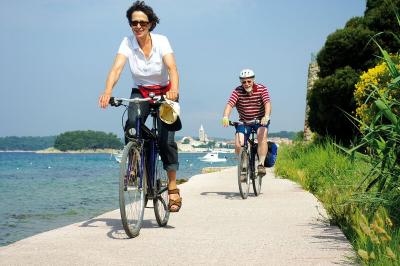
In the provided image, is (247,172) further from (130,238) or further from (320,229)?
(130,238)

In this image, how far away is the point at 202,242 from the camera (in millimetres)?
5367

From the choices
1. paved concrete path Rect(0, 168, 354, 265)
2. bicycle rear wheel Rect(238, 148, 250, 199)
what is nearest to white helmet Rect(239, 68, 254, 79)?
bicycle rear wheel Rect(238, 148, 250, 199)

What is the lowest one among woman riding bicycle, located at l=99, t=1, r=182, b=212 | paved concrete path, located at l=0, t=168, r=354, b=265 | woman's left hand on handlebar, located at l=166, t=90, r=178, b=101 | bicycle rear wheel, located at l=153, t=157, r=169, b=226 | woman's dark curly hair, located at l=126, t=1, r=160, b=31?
paved concrete path, located at l=0, t=168, r=354, b=265

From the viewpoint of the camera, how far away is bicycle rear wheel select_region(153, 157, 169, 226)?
6133 millimetres

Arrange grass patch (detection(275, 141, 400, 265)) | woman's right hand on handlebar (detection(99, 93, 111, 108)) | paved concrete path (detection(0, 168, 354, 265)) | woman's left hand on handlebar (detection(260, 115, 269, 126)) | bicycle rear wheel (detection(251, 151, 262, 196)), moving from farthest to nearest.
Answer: bicycle rear wheel (detection(251, 151, 262, 196)), woman's left hand on handlebar (detection(260, 115, 269, 126)), woman's right hand on handlebar (detection(99, 93, 111, 108)), paved concrete path (detection(0, 168, 354, 265)), grass patch (detection(275, 141, 400, 265))

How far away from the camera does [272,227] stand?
633cm

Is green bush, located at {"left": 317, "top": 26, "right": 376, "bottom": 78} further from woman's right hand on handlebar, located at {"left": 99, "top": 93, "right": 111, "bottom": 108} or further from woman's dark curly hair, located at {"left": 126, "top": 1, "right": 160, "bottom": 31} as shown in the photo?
woman's right hand on handlebar, located at {"left": 99, "top": 93, "right": 111, "bottom": 108}

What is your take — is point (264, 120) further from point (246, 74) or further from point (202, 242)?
point (202, 242)

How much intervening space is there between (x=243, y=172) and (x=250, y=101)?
110cm

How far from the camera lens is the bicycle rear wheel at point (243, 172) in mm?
9477

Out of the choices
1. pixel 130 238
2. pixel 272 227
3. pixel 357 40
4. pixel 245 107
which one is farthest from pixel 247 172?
pixel 357 40

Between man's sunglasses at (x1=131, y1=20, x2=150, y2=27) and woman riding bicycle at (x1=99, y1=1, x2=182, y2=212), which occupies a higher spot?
man's sunglasses at (x1=131, y1=20, x2=150, y2=27)

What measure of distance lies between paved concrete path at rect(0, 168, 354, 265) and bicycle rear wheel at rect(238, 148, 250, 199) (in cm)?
136

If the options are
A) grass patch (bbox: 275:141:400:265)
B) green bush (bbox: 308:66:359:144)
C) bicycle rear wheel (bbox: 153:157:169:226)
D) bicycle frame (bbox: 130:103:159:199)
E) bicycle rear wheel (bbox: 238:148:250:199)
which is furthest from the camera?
green bush (bbox: 308:66:359:144)
